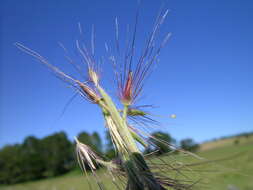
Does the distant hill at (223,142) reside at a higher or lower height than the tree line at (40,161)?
lower

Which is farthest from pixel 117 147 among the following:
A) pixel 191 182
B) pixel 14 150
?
pixel 14 150

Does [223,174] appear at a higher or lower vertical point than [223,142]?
lower

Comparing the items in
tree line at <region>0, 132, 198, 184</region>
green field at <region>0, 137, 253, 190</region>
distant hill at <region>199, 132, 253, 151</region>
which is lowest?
green field at <region>0, 137, 253, 190</region>

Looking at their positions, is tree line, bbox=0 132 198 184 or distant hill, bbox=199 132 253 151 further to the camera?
tree line, bbox=0 132 198 184

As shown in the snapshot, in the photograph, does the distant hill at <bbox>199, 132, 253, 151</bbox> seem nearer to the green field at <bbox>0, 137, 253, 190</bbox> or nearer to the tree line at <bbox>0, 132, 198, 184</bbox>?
the tree line at <bbox>0, 132, 198, 184</bbox>

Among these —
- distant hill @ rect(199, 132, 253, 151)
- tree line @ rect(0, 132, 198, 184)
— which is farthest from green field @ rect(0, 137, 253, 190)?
tree line @ rect(0, 132, 198, 184)

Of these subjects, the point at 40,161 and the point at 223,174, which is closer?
the point at 223,174

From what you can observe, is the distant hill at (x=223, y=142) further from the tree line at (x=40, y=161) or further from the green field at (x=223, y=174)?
the green field at (x=223, y=174)

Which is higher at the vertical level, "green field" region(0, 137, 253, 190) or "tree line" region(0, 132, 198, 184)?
"tree line" region(0, 132, 198, 184)

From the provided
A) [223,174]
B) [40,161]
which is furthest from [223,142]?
[223,174]

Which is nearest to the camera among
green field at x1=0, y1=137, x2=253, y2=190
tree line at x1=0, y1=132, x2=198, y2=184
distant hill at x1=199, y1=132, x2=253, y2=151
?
green field at x1=0, y1=137, x2=253, y2=190

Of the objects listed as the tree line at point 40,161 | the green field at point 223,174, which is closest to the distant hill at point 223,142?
the tree line at point 40,161

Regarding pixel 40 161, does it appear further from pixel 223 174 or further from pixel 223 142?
pixel 223 174
